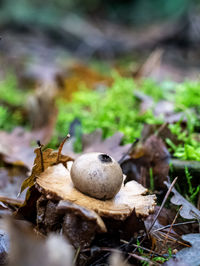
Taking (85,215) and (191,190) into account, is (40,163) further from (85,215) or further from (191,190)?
(191,190)

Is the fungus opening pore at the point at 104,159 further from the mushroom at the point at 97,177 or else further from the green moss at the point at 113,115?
the green moss at the point at 113,115

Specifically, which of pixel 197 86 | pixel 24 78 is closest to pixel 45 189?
pixel 197 86

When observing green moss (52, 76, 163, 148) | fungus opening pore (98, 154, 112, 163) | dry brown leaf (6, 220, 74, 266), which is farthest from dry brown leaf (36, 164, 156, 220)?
green moss (52, 76, 163, 148)

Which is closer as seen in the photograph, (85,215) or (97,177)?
(85,215)

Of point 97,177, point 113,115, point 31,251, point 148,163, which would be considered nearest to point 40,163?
point 97,177

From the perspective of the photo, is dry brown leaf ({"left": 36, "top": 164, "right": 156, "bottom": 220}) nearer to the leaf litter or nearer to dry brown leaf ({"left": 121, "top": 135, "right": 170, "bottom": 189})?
the leaf litter

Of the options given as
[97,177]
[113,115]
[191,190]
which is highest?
[97,177]
